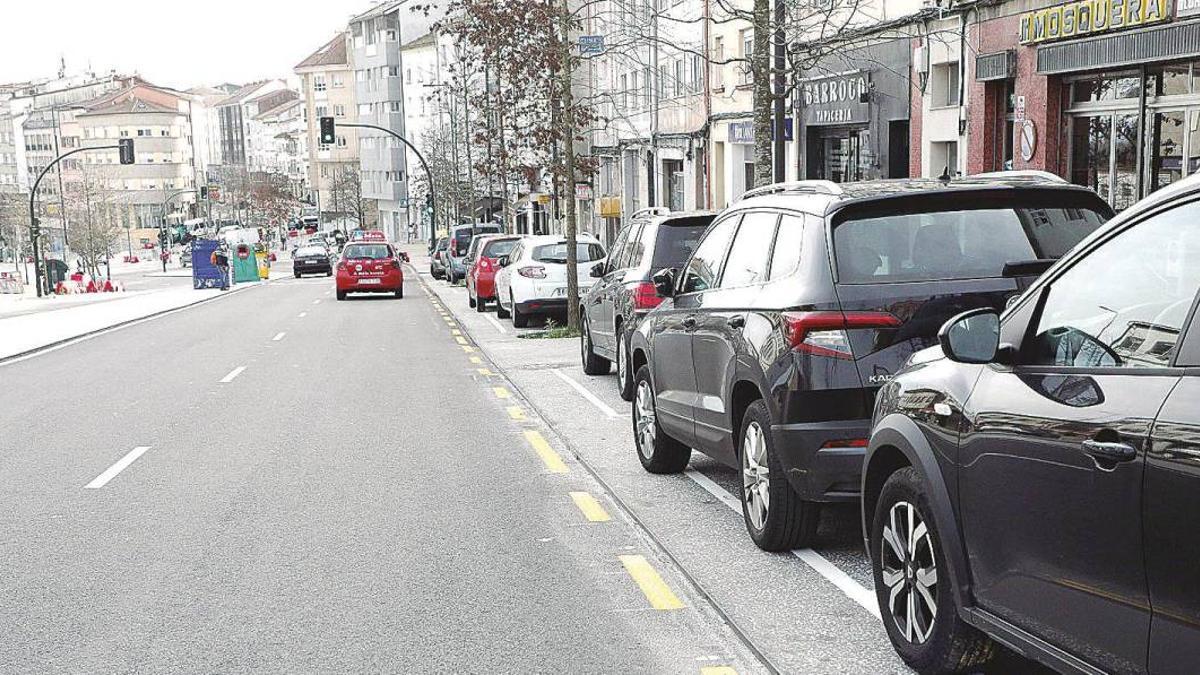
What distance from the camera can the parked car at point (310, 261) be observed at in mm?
64562

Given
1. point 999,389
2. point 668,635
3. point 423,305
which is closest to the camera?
point 999,389

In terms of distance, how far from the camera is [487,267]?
28.1 m

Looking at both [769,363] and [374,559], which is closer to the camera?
[769,363]

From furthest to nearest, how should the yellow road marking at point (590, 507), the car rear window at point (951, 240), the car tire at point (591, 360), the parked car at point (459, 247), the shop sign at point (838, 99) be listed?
the parked car at point (459, 247)
the shop sign at point (838, 99)
the car tire at point (591, 360)
the yellow road marking at point (590, 507)
the car rear window at point (951, 240)

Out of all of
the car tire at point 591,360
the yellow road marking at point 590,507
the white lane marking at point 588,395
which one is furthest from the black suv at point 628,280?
the yellow road marking at point 590,507

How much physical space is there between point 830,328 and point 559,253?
1655 cm

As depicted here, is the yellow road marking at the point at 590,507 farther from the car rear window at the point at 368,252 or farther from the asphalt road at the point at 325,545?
the car rear window at the point at 368,252

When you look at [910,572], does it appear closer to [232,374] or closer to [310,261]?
[232,374]

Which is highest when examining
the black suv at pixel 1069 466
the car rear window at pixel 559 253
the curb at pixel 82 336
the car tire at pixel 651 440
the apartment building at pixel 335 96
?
the apartment building at pixel 335 96

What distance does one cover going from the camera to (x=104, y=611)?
233 inches

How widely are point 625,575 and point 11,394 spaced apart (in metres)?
10.9

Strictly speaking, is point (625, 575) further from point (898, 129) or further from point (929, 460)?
point (898, 129)

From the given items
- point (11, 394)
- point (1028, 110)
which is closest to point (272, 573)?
point (11, 394)

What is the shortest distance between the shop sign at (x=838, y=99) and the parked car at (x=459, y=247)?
1992 cm
